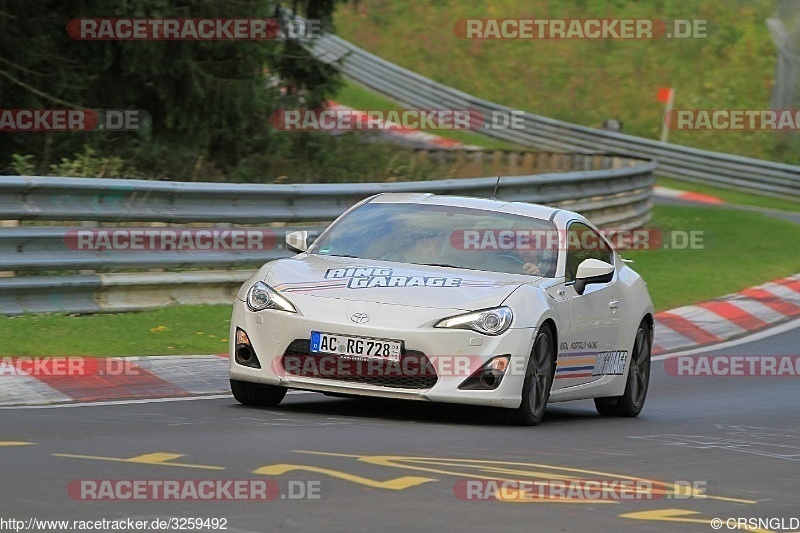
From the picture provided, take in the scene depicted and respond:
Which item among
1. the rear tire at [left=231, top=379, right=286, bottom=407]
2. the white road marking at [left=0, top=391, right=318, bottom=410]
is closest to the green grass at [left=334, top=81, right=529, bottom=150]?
the white road marking at [left=0, top=391, right=318, bottom=410]

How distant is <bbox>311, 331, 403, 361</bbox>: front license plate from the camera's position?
29.5ft

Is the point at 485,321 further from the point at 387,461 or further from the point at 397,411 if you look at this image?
the point at 387,461

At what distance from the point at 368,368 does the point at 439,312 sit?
19.8 inches

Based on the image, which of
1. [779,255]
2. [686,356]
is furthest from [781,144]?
[686,356]

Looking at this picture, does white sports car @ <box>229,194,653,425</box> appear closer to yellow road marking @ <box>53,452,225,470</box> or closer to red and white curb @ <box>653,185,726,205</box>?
yellow road marking @ <box>53,452,225,470</box>

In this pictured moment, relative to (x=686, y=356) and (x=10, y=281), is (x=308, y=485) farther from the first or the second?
(x=686, y=356)

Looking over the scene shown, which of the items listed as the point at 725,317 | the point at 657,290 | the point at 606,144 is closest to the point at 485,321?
the point at 725,317

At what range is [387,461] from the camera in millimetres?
7605

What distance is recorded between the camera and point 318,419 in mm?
9148

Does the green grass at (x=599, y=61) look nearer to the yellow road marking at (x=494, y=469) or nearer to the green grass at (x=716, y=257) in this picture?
the green grass at (x=716, y=257)

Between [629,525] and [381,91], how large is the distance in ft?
118

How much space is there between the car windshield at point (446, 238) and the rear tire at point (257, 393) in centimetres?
98

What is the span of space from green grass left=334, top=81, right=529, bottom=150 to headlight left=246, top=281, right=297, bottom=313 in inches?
1143

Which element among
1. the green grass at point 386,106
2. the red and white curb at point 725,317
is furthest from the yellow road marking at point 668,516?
the green grass at point 386,106
